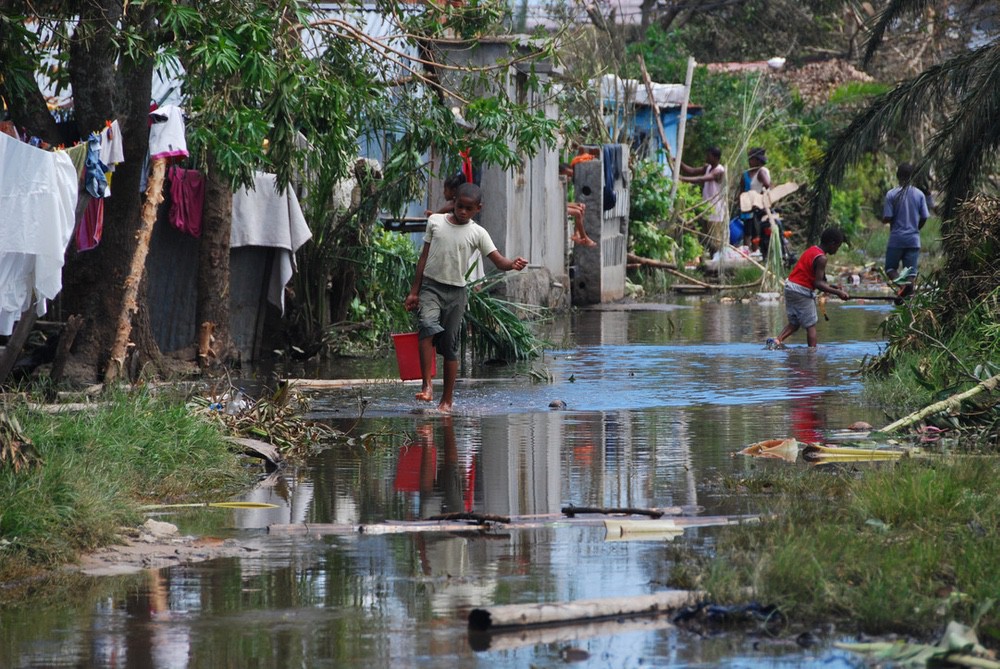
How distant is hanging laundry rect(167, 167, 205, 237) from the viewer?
44.7 ft

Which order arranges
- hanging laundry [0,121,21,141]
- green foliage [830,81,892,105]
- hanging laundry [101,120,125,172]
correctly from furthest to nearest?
green foliage [830,81,892,105] → hanging laundry [101,120,125,172] → hanging laundry [0,121,21,141]

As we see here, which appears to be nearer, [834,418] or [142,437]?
[142,437]

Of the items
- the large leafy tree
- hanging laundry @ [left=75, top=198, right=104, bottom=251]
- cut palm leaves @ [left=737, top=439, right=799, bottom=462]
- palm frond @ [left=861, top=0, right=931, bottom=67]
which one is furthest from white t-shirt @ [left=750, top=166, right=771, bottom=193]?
cut palm leaves @ [left=737, top=439, right=799, bottom=462]

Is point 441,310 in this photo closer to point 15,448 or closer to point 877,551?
point 15,448

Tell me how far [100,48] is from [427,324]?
3.33 meters

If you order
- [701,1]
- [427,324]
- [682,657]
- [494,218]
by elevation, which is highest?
[701,1]

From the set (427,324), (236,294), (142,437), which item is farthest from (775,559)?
(236,294)

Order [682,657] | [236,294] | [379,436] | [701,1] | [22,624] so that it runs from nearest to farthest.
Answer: [682,657] → [22,624] → [379,436] → [236,294] → [701,1]

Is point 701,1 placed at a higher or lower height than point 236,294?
higher

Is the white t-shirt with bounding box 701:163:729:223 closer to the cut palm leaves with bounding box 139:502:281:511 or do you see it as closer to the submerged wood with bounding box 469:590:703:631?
the cut palm leaves with bounding box 139:502:281:511

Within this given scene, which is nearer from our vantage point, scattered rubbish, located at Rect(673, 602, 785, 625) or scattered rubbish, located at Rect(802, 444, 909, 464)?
scattered rubbish, located at Rect(673, 602, 785, 625)

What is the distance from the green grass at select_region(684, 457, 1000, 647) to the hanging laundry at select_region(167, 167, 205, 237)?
7.79 m

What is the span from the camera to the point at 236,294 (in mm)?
14805

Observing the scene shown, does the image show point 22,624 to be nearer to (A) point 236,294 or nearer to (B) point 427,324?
(B) point 427,324
